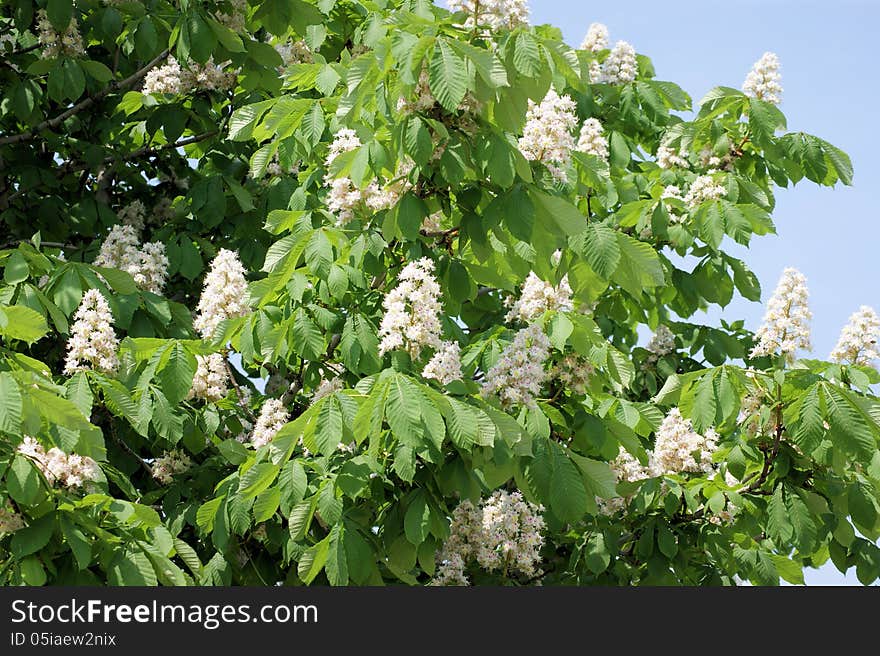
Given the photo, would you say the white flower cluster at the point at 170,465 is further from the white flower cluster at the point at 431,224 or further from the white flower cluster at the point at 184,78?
the white flower cluster at the point at 184,78

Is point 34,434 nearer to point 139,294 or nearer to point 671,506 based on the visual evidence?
point 139,294

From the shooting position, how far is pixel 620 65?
8.44 meters

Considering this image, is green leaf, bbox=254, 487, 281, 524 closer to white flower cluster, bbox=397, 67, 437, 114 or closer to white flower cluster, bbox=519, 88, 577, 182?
white flower cluster, bbox=397, 67, 437, 114

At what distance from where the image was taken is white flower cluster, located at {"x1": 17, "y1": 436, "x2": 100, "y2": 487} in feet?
15.9

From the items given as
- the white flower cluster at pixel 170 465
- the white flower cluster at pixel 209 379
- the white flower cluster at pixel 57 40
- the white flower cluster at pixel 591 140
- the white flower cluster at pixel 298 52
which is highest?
the white flower cluster at pixel 591 140

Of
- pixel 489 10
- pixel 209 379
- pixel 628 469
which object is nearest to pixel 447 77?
pixel 489 10

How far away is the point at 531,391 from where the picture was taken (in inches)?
186

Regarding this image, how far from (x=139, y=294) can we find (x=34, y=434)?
6.95ft

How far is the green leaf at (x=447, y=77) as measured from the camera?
4227 mm

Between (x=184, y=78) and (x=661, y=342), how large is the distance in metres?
3.64

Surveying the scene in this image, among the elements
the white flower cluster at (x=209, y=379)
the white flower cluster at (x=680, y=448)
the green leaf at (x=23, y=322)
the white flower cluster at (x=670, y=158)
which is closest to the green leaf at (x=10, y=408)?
the green leaf at (x=23, y=322)

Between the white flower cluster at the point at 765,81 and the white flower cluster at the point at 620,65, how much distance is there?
1329 mm

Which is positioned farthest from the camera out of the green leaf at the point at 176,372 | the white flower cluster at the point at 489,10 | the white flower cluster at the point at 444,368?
the green leaf at the point at 176,372

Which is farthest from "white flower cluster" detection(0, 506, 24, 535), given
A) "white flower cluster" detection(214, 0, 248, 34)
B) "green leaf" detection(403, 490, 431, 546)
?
"white flower cluster" detection(214, 0, 248, 34)
